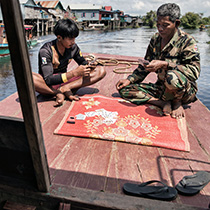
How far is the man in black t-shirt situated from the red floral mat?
0.28 m


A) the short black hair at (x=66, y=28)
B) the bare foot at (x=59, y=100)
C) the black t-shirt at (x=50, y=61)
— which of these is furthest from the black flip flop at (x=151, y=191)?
the short black hair at (x=66, y=28)

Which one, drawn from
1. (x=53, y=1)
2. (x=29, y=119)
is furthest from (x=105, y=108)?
(x=53, y=1)

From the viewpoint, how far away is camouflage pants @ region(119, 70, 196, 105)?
1987mm

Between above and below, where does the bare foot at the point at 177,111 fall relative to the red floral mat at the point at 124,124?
above

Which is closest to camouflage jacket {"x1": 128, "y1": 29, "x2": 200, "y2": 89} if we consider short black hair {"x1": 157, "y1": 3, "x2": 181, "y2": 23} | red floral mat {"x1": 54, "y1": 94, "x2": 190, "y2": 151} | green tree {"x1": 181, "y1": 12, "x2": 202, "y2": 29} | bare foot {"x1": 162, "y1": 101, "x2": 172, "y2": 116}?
short black hair {"x1": 157, "y1": 3, "x2": 181, "y2": 23}

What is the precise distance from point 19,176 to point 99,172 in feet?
1.63

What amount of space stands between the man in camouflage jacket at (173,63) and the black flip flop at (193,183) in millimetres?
879

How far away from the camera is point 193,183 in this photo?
1177 millimetres

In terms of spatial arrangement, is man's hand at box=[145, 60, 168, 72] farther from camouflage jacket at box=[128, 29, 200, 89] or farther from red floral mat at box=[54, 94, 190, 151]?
red floral mat at box=[54, 94, 190, 151]

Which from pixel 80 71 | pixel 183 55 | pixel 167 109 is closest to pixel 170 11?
pixel 183 55

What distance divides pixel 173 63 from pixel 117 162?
4.10 ft

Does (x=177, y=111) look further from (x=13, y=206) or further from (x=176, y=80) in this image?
(x=13, y=206)

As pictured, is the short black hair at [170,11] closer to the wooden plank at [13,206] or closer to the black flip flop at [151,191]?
the black flip flop at [151,191]

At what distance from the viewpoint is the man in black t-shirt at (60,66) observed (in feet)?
6.96
